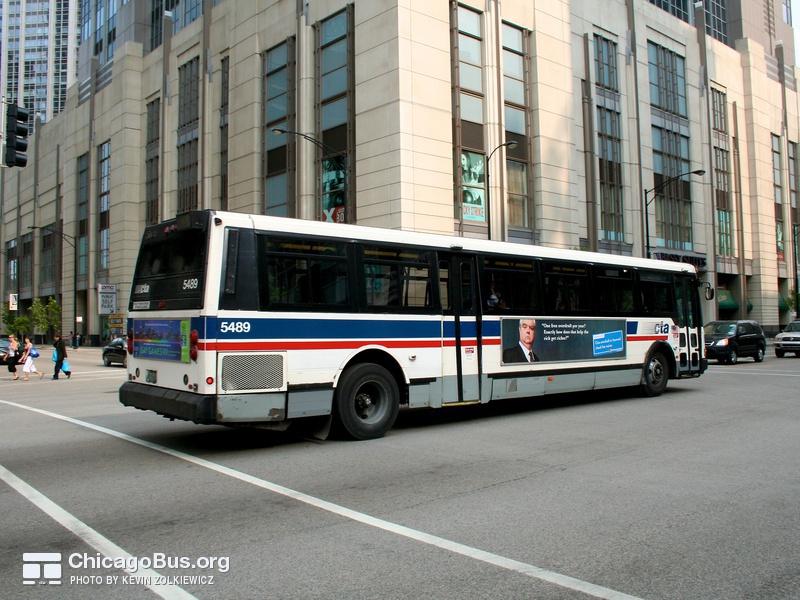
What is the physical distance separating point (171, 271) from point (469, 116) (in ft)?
93.3

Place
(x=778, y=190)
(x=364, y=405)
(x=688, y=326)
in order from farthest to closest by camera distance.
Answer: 1. (x=778, y=190)
2. (x=688, y=326)
3. (x=364, y=405)

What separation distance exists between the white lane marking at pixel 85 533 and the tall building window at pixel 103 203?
58.5 m

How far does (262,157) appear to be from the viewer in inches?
1634

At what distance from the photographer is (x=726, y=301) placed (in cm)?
5419

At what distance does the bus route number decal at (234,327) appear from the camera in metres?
8.35

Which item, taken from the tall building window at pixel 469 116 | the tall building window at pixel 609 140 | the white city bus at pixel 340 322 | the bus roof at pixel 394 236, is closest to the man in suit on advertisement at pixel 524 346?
the white city bus at pixel 340 322

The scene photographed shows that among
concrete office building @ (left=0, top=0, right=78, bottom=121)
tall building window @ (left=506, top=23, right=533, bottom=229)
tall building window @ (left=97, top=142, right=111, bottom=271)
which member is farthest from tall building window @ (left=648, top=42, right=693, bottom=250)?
concrete office building @ (left=0, top=0, right=78, bottom=121)

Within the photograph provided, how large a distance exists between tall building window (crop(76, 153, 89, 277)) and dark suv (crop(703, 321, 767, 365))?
58.2 meters

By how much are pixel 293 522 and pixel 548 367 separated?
7.86 metres

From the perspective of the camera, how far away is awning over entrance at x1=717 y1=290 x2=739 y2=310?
5325 cm

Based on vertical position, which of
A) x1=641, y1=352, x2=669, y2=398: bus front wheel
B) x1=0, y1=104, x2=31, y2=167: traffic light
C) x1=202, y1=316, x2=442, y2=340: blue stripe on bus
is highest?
x1=0, y1=104, x2=31, y2=167: traffic light

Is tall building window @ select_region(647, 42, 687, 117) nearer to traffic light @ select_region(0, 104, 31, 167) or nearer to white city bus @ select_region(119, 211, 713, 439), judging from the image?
white city bus @ select_region(119, 211, 713, 439)

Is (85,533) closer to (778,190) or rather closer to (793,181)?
(778,190)

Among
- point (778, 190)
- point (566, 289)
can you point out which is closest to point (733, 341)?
point (566, 289)
